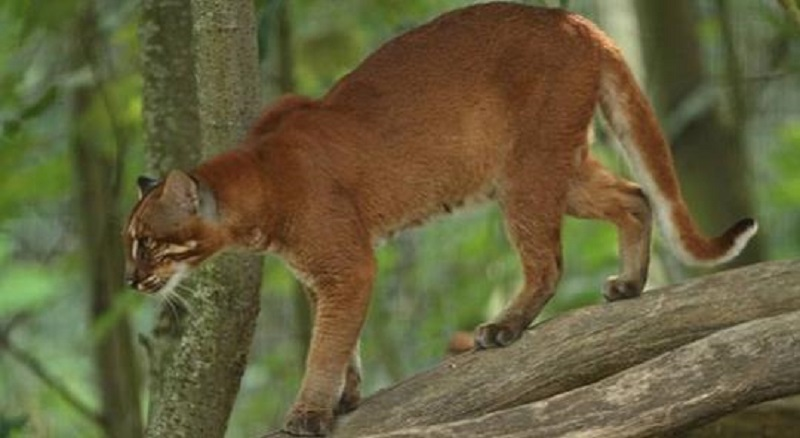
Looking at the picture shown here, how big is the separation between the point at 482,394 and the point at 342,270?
503 mm

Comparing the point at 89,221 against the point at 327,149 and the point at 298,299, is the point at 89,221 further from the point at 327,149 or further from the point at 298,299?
the point at 327,149

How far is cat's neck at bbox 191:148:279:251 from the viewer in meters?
5.47

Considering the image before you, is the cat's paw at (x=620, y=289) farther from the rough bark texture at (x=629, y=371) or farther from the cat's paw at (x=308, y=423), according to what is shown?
the cat's paw at (x=308, y=423)

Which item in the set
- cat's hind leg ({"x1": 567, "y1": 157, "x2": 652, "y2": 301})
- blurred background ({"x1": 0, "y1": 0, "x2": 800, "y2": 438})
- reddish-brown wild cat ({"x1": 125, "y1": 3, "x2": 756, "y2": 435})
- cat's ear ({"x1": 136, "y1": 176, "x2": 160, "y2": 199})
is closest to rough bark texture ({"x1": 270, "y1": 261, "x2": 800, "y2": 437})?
reddish-brown wild cat ({"x1": 125, "y1": 3, "x2": 756, "y2": 435})

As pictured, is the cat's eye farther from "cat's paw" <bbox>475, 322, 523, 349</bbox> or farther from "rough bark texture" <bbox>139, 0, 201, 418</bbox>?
"cat's paw" <bbox>475, 322, 523, 349</bbox>

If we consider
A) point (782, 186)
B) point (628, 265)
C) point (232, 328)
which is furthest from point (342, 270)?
point (782, 186)

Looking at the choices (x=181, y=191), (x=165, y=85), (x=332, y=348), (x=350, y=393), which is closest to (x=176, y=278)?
(x=181, y=191)

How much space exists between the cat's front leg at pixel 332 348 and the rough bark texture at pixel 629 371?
3.3 inches

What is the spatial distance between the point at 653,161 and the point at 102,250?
229cm

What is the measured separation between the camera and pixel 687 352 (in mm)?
5051

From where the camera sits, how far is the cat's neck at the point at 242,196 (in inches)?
215

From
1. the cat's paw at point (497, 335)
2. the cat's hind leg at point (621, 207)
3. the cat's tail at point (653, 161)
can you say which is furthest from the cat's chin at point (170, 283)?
the cat's tail at point (653, 161)

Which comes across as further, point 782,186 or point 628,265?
point 782,186

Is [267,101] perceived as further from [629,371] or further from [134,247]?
[629,371]
